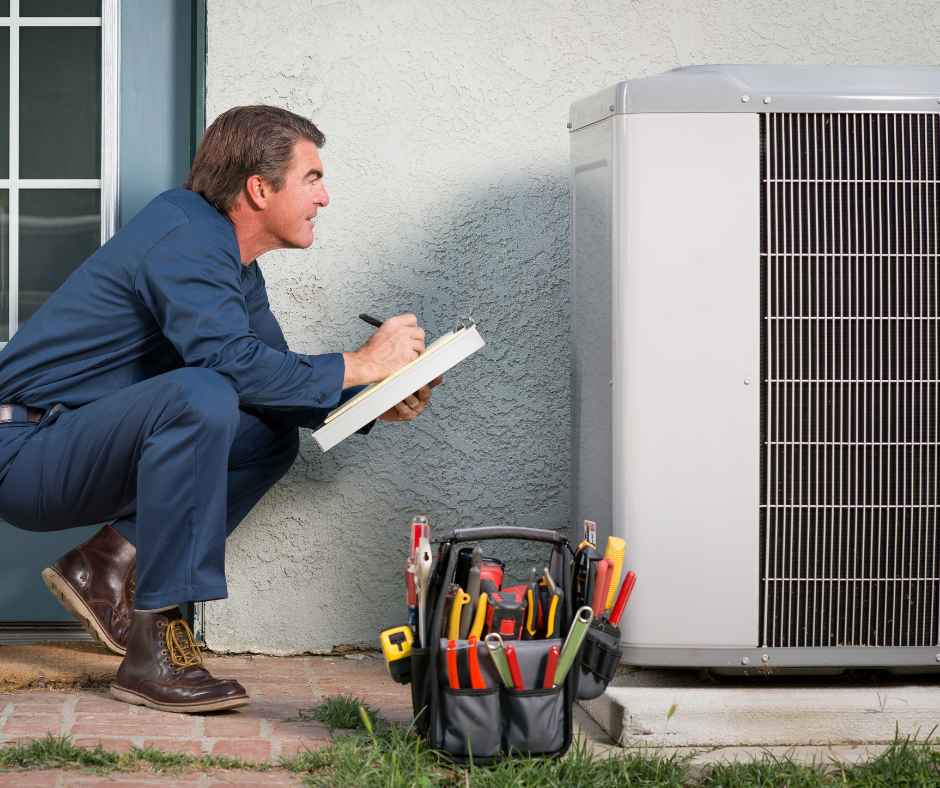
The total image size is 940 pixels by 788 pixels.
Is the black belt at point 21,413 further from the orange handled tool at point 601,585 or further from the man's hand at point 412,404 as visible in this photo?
the orange handled tool at point 601,585

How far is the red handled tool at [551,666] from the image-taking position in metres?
2.22

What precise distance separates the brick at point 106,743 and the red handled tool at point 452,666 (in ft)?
2.14

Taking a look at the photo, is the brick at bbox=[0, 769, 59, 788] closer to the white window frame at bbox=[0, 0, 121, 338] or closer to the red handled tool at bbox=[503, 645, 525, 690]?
the red handled tool at bbox=[503, 645, 525, 690]

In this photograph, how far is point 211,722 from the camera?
254 centimetres

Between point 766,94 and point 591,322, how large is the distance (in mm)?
623

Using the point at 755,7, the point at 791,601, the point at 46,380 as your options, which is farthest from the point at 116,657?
the point at 755,7

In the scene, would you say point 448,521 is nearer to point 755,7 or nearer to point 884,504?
point 884,504

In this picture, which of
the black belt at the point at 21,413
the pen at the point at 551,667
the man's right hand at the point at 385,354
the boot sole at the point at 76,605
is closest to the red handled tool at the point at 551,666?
the pen at the point at 551,667

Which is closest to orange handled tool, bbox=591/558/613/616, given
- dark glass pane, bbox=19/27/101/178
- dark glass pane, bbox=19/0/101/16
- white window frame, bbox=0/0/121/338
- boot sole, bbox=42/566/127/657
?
boot sole, bbox=42/566/127/657

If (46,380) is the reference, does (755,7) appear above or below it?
above

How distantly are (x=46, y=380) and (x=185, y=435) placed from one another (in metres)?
0.44

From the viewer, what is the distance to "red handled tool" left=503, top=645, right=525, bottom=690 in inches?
86.3

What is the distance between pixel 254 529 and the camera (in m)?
3.22

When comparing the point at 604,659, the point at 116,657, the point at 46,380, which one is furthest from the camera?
the point at 116,657
